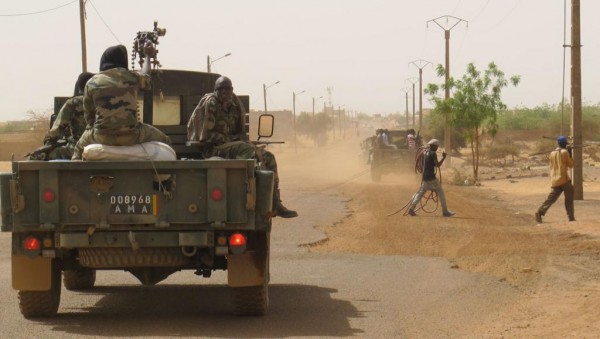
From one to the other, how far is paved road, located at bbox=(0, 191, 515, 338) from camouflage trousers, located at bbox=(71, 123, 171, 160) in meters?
1.58

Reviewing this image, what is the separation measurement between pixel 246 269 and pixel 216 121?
6.01 feet

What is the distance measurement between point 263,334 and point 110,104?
2430mm

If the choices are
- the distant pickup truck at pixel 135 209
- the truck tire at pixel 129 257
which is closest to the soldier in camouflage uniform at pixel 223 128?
the distant pickup truck at pixel 135 209

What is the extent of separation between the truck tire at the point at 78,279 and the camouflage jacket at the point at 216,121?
228 cm

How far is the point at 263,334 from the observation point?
29.7 feet

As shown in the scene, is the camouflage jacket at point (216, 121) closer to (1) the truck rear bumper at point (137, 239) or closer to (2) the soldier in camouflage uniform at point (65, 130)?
(2) the soldier in camouflage uniform at point (65, 130)

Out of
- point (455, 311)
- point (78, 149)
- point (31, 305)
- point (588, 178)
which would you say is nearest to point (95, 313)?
point (31, 305)

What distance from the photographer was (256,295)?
31.9 feet

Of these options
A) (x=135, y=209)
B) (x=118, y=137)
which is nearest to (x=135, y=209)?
→ (x=135, y=209)

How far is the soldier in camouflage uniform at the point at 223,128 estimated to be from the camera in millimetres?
10656

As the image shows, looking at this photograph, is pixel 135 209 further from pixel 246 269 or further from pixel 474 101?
pixel 474 101

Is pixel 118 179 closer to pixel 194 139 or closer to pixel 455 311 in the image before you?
pixel 194 139

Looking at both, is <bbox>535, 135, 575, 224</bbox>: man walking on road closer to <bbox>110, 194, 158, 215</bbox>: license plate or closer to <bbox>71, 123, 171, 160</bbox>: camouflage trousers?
<bbox>71, 123, 171, 160</bbox>: camouflage trousers

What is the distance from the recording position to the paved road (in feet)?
30.5
